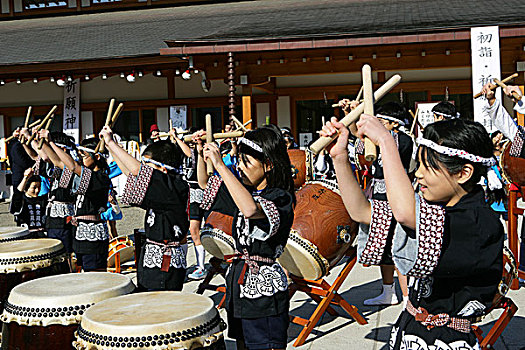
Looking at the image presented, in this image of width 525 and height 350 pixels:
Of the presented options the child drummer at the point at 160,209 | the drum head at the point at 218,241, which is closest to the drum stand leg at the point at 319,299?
the drum head at the point at 218,241

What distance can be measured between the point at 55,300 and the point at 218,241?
1.88m

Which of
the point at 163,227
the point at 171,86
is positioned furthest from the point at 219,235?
the point at 171,86

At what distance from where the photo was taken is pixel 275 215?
2379 mm

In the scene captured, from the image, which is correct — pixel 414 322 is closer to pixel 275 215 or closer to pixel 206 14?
pixel 275 215

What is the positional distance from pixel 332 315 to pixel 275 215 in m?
1.80

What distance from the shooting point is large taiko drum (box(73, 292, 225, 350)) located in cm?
184

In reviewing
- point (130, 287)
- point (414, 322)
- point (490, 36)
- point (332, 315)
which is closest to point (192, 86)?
point (490, 36)

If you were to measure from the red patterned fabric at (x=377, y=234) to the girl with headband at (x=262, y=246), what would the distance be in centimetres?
80

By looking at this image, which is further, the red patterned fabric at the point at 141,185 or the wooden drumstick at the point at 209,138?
the red patterned fabric at the point at 141,185

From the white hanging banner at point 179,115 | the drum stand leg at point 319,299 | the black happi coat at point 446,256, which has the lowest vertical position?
the drum stand leg at point 319,299

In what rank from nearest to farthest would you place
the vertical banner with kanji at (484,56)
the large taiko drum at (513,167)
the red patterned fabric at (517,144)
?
the red patterned fabric at (517,144)
the large taiko drum at (513,167)
the vertical banner with kanji at (484,56)

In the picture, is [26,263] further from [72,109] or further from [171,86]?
[72,109]

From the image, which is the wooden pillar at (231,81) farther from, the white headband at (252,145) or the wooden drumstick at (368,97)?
the wooden drumstick at (368,97)

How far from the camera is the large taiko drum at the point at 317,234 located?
337cm
